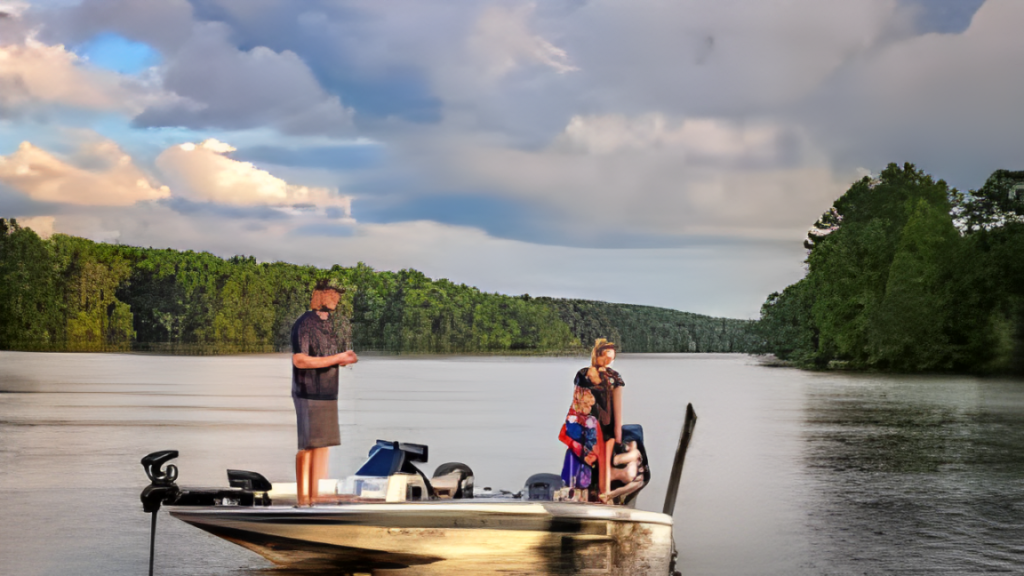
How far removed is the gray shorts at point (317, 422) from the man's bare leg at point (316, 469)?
0.67ft

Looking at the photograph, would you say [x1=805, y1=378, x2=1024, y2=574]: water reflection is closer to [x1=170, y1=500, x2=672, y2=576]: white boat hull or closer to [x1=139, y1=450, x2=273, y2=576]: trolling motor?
[x1=170, y1=500, x2=672, y2=576]: white boat hull

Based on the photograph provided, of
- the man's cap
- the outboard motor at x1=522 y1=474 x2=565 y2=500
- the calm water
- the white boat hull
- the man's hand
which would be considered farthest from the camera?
the calm water

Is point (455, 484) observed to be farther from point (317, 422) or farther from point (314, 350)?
point (314, 350)

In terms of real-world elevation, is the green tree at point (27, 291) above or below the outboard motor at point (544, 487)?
above

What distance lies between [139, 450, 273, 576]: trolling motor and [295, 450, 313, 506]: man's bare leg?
0.44 metres

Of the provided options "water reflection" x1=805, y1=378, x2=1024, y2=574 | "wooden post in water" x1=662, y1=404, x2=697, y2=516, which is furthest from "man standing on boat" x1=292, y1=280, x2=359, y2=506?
"water reflection" x1=805, y1=378, x2=1024, y2=574

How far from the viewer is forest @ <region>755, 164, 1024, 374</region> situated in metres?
70.2

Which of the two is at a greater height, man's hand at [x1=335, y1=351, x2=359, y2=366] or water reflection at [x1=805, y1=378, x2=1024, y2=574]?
man's hand at [x1=335, y1=351, x2=359, y2=366]

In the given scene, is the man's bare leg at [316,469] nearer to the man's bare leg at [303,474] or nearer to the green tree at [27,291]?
the man's bare leg at [303,474]

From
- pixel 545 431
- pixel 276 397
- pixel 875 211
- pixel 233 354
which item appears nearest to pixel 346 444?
pixel 545 431

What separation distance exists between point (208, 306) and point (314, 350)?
5228 inches

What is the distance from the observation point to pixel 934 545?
14.0 metres

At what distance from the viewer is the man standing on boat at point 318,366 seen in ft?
27.8

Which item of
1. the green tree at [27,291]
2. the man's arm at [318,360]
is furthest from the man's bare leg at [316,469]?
the green tree at [27,291]
